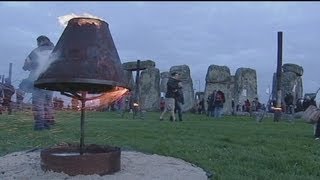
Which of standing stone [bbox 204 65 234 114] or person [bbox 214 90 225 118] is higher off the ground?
standing stone [bbox 204 65 234 114]

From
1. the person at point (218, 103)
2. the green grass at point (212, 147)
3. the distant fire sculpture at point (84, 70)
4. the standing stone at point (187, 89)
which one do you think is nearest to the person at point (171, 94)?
the person at point (218, 103)

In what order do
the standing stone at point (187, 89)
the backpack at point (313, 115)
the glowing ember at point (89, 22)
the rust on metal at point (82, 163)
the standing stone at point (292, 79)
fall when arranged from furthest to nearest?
1. the standing stone at point (292, 79)
2. the standing stone at point (187, 89)
3. the backpack at point (313, 115)
4. the glowing ember at point (89, 22)
5. the rust on metal at point (82, 163)

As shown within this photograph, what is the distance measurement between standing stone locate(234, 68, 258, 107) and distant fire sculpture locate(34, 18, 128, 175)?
99.4 ft

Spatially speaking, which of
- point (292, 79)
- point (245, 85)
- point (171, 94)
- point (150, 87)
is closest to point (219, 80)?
point (245, 85)

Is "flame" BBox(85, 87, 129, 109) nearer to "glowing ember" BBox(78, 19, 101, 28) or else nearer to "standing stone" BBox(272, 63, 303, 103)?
"glowing ember" BBox(78, 19, 101, 28)

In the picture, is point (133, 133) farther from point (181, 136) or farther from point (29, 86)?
point (29, 86)

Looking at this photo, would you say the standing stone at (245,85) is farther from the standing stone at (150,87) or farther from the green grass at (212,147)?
the green grass at (212,147)

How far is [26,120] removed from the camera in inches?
613

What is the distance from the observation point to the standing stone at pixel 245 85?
38.2 meters

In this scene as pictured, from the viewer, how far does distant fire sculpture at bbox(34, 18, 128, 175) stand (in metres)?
7.59

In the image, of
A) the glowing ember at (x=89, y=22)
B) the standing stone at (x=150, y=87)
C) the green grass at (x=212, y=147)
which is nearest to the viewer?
the glowing ember at (x=89, y=22)

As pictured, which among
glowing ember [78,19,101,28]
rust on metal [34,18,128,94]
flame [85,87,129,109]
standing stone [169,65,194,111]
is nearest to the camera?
rust on metal [34,18,128,94]

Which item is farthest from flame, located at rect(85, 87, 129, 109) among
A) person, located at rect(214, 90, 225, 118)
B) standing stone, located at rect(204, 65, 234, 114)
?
standing stone, located at rect(204, 65, 234, 114)

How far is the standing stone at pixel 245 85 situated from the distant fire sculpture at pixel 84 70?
99.4ft
